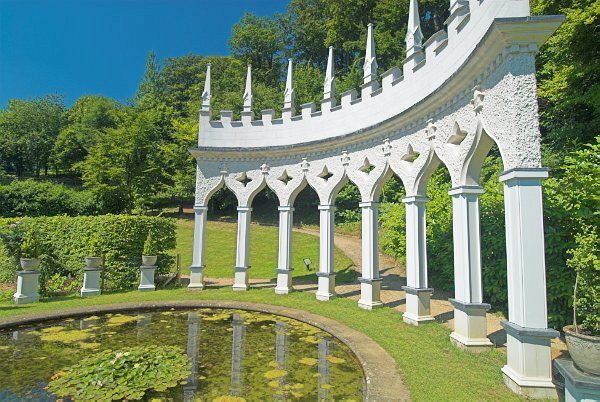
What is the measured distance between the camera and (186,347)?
Result: 23.1ft

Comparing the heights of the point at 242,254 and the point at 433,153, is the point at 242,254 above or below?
Result: below

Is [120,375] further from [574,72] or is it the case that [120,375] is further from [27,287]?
[574,72]

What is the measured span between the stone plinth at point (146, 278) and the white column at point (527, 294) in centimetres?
1173

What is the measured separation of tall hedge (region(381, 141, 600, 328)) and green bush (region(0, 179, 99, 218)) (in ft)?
93.5

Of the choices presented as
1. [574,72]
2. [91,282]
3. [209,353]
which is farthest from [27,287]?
[574,72]

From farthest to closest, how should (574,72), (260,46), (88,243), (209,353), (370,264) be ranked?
(260,46), (574,72), (88,243), (370,264), (209,353)

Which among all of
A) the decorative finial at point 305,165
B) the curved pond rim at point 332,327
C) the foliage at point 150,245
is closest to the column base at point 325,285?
the curved pond rim at point 332,327

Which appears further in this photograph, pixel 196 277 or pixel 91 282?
pixel 196 277

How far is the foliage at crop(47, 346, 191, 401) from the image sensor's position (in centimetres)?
491

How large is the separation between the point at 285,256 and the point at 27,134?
49.8 meters

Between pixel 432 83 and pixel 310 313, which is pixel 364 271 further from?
pixel 432 83

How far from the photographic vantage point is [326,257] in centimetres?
1216

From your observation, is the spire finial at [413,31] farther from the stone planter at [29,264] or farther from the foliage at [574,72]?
the stone planter at [29,264]

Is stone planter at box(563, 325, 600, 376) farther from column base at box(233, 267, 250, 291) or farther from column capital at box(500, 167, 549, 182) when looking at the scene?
column base at box(233, 267, 250, 291)
